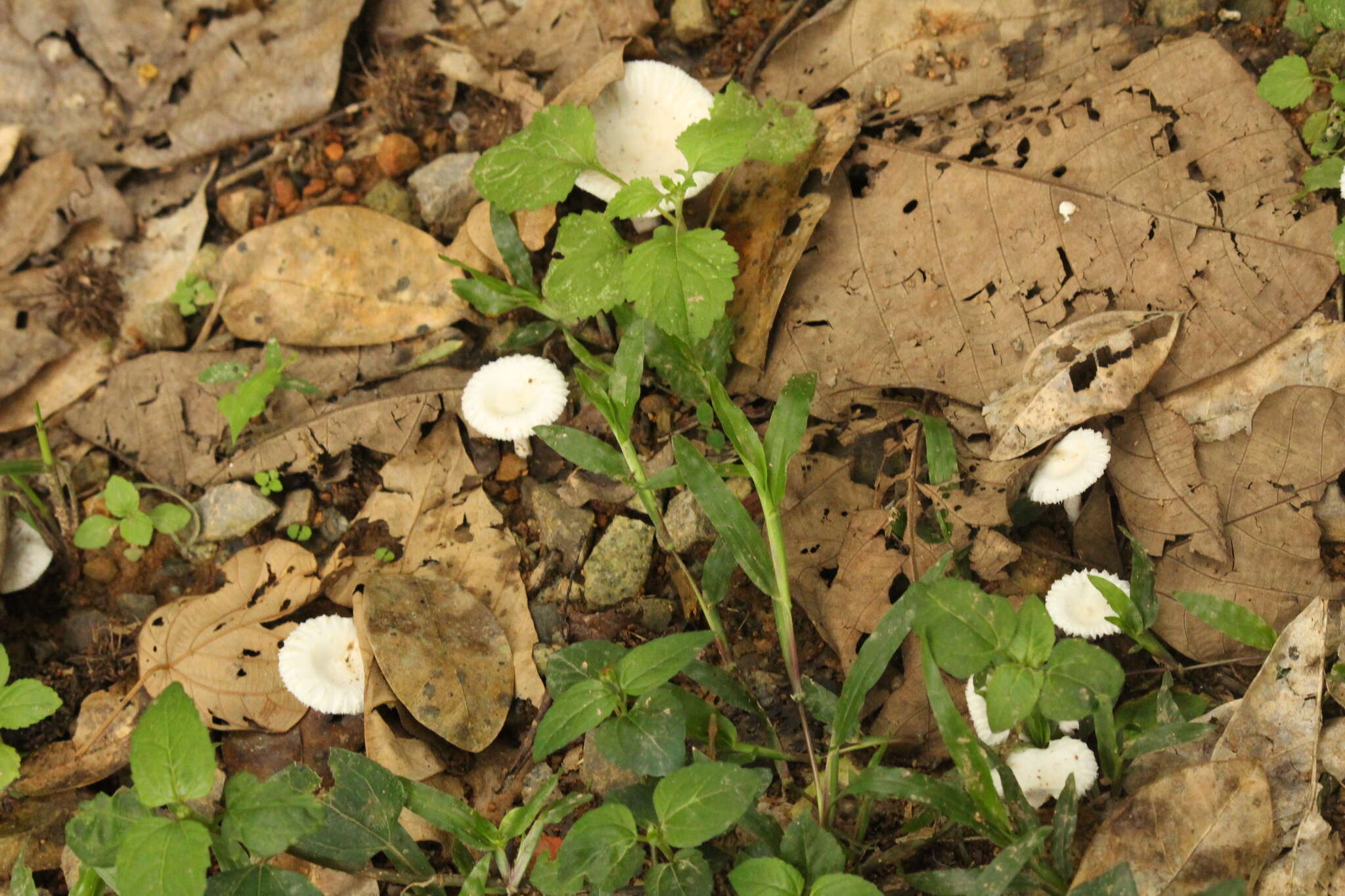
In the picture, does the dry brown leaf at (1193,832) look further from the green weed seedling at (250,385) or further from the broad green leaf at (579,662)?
the green weed seedling at (250,385)

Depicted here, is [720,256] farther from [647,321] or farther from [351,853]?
[351,853]

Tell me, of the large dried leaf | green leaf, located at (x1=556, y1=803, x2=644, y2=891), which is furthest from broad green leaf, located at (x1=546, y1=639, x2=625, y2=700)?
the large dried leaf

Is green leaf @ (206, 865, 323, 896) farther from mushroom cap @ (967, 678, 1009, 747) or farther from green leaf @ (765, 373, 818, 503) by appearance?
mushroom cap @ (967, 678, 1009, 747)

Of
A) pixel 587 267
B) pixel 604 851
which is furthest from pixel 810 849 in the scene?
pixel 587 267

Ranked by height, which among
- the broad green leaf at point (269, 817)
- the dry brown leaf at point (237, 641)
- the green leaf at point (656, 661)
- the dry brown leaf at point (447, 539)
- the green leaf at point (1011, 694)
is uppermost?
the green leaf at point (1011, 694)

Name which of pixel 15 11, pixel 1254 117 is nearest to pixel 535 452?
pixel 1254 117

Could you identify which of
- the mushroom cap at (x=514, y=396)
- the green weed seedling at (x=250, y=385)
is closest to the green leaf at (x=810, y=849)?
the mushroom cap at (x=514, y=396)
